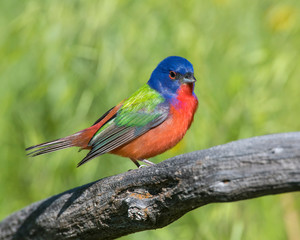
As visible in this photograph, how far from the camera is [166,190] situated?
2881 millimetres

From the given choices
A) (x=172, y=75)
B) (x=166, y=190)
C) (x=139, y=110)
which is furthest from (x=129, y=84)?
(x=166, y=190)

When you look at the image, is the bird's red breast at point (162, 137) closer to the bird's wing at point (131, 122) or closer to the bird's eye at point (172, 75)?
the bird's wing at point (131, 122)

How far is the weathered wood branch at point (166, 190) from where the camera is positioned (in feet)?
7.87

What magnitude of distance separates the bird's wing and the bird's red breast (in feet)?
0.14

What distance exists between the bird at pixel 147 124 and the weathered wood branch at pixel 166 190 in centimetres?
45

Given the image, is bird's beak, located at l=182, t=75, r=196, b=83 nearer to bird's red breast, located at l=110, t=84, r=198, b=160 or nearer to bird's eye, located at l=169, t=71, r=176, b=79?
bird's eye, located at l=169, t=71, r=176, b=79

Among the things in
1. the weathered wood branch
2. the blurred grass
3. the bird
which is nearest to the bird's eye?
the bird

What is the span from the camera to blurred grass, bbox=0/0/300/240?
198 inches

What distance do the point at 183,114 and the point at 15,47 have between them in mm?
2479

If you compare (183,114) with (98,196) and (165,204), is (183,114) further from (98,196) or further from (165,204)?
(165,204)

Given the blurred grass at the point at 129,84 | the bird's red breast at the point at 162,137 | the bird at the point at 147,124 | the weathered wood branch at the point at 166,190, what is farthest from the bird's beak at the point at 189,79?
the weathered wood branch at the point at 166,190

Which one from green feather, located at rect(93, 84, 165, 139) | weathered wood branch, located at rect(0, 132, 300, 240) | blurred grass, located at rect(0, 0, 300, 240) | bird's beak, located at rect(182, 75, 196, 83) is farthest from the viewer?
blurred grass, located at rect(0, 0, 300, 240)

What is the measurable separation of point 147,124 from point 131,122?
0.13 metres

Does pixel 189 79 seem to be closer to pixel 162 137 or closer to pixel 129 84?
pixel 162 137
